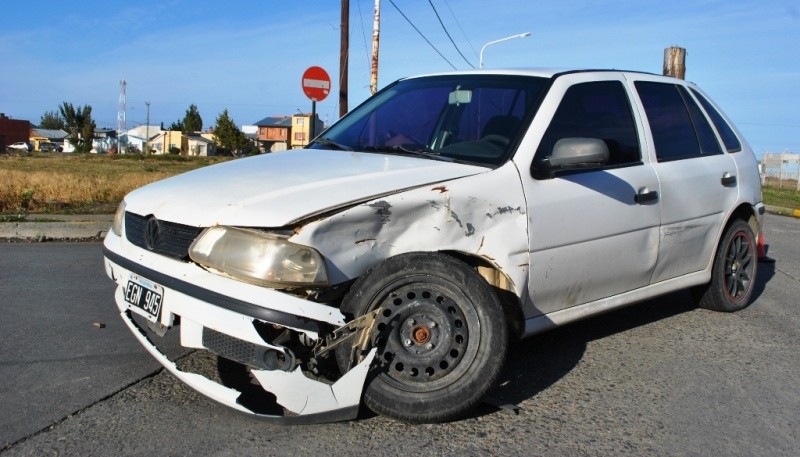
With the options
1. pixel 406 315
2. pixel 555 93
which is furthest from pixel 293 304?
pixel 555 93

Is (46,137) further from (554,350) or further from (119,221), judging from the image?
(554,350)

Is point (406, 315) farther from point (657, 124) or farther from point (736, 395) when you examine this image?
point (657, 124)

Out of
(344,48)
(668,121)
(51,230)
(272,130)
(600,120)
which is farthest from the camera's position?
(272,130)

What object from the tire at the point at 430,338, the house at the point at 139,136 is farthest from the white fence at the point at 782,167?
the house at the point at 139,136

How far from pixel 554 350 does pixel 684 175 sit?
1415mm

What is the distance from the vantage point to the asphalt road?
10.6 ft

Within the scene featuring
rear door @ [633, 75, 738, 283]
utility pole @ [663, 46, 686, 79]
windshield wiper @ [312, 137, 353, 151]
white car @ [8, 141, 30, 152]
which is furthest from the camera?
white car @ [8, 141, 30, 152]

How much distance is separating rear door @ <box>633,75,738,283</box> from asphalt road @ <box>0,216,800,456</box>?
0.59 metres

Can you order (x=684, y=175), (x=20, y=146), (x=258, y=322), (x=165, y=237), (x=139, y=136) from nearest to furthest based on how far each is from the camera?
(x=258, y=322) < (x=165, y=237) < (x=684, y=175) < (x=20, y=146) < (x=139, y=136)

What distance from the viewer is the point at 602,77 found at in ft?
15.3

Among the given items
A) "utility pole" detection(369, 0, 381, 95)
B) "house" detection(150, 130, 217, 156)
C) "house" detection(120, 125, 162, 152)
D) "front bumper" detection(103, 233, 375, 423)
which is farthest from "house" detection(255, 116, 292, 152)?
"front bumper" detection(103, 233, 375, 423)

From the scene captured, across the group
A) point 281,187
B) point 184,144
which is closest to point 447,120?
point 281,187

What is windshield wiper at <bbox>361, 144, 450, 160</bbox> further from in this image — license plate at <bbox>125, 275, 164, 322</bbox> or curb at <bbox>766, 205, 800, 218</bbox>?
curb at <bbox>766, 205, 800, 218</bbox>

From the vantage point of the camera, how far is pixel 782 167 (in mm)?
32344
